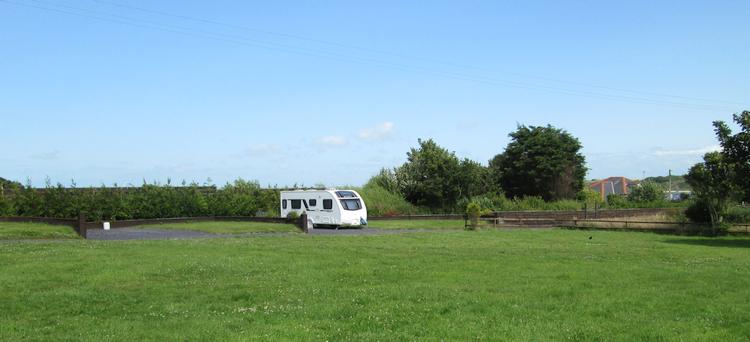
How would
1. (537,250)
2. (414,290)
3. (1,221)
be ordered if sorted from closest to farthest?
1. (414,290)
2. (537,250)
3. (1,221)

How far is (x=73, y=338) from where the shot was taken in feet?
24.2

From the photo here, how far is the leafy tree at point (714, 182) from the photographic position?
27.6m

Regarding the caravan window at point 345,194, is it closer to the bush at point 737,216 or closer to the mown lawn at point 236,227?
the mown lawn at point 236,227

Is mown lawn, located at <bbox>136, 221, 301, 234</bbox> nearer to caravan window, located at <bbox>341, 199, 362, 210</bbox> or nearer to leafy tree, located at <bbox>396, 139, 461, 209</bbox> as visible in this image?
caravan window, located at <bbox>341, 199, 362, 210</bbox>

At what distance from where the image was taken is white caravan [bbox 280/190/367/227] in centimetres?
3594

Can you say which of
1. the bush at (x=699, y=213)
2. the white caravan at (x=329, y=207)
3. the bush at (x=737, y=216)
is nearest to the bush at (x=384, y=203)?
the white caravan at (x=329, y=207)

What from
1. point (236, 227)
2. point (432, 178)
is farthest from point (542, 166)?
point (236, 227)

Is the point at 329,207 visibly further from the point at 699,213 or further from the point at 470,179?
the point at 699,213

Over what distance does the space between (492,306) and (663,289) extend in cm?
364

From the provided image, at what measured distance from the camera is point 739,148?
2497 cm

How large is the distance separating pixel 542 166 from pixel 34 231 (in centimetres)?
3839

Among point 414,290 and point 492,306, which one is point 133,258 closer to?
point 414,290

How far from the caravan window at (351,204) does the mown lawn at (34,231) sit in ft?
48.2

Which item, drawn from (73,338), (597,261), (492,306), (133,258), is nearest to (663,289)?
(492,306)
